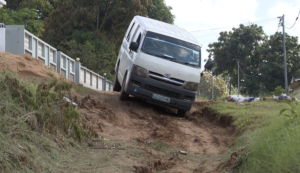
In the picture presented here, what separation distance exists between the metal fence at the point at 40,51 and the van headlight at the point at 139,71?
17.8ft

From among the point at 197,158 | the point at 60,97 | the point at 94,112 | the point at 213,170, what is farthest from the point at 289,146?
the point at 94,112

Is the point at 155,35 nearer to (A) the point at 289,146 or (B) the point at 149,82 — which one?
(B) the point at 149,82

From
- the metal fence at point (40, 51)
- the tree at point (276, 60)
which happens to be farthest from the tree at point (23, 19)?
the tree at point (276, 60)

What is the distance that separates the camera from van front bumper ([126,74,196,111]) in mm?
11047

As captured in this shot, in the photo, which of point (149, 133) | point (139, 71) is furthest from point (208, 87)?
point (149, 133)

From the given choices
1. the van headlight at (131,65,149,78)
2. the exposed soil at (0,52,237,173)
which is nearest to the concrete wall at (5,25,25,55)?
the exposed soil at (0,52,237,173)

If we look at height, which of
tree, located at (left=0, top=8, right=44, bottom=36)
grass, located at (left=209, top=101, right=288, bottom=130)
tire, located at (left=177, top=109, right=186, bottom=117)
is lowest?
tire, located at (left=177, top=109, right=186, bottom=117)

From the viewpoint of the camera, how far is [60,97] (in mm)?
7656

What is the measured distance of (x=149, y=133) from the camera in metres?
9.34

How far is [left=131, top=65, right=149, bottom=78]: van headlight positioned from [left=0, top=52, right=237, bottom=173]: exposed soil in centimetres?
108

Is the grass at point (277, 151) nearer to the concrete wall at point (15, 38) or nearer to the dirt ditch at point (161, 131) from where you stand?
the dirt ditch at point (161, 131)

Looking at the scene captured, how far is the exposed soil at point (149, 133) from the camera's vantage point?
6.72 meters

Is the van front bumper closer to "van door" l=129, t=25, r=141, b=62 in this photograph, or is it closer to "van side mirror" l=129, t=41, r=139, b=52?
"van door" l=129, t=25, r=141, b=62

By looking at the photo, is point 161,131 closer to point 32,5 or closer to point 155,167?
point 155,167
